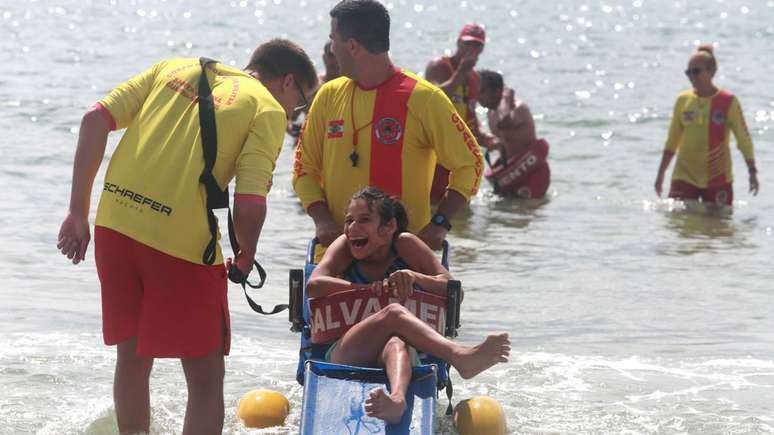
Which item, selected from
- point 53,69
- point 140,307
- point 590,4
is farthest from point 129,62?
point 590,4

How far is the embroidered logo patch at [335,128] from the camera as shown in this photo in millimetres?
6828

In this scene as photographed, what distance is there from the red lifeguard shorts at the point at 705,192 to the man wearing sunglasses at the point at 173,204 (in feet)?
32.1

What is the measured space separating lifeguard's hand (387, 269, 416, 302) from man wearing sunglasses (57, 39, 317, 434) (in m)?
1.06

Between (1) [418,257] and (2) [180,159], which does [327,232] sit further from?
(2) [180,159]

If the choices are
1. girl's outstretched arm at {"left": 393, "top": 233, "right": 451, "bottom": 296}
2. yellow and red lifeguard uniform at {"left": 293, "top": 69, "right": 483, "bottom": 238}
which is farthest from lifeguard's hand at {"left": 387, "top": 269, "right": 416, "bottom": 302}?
yellow and red lifeguard uniform at {"left": 293, "top": 69, "right": 483, "bottom": 238}

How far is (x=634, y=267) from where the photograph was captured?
39.8 ft

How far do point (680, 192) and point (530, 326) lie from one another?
552cm

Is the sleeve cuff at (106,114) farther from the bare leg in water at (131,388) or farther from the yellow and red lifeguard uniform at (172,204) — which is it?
the bare leg in water at (131,388)

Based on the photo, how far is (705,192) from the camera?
1448 centimetres

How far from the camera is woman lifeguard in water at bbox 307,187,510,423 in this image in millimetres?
6109

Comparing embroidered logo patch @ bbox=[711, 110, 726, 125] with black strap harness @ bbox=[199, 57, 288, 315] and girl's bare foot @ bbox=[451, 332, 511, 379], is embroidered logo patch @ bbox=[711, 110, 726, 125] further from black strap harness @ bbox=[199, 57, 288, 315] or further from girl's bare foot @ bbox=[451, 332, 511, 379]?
black strap harness @ bbox=[199, 57, 288, 315]

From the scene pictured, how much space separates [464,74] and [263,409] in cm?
689

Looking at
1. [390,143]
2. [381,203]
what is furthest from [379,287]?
[390,143]

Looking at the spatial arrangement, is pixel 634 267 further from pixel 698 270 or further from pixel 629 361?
pixel 629 361
